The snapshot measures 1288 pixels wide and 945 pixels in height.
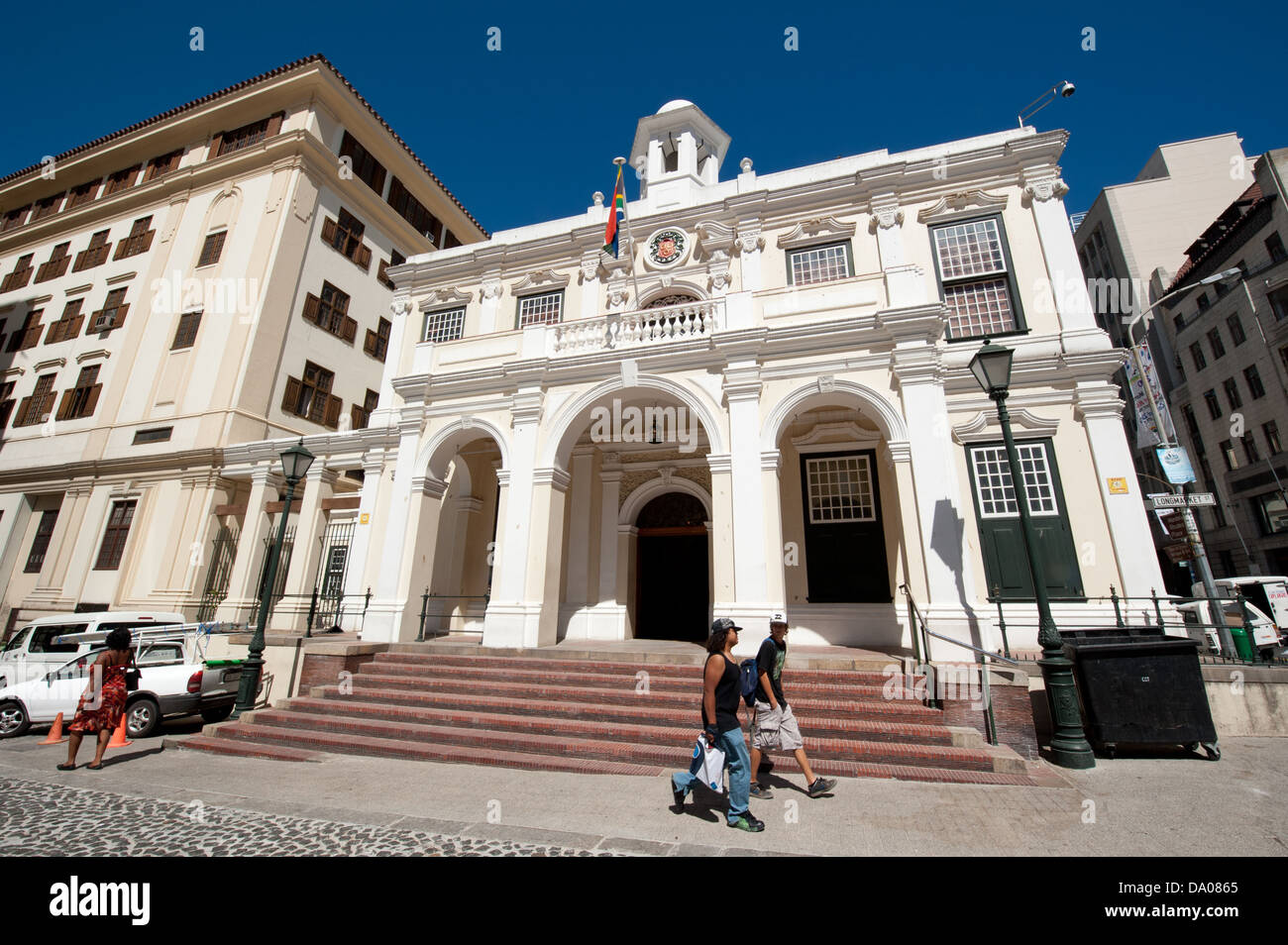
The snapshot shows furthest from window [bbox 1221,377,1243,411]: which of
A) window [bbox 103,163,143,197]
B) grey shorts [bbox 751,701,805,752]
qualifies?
window [bbox 103,163,143,197]

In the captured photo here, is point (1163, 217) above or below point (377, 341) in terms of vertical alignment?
above

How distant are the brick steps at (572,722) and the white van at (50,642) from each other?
17.7 feet

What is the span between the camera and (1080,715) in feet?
23.5

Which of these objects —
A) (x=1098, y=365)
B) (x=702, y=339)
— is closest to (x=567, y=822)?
(x=702, y=339)

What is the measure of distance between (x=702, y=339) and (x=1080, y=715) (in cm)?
835

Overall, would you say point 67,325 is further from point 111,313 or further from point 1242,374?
point 1242,374

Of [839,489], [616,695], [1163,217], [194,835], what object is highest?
[1163,217]

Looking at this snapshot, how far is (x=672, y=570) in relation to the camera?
13.5 meters

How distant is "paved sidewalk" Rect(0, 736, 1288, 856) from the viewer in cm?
415

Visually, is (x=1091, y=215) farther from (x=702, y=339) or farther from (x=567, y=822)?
(x=567, y=822)

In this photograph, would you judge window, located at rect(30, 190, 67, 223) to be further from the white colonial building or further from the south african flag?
the south african flag

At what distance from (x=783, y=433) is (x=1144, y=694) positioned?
276 inches

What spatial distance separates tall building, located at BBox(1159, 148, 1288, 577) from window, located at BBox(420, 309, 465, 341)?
3310 cm

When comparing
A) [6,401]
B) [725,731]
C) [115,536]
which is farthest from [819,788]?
[6,401]
